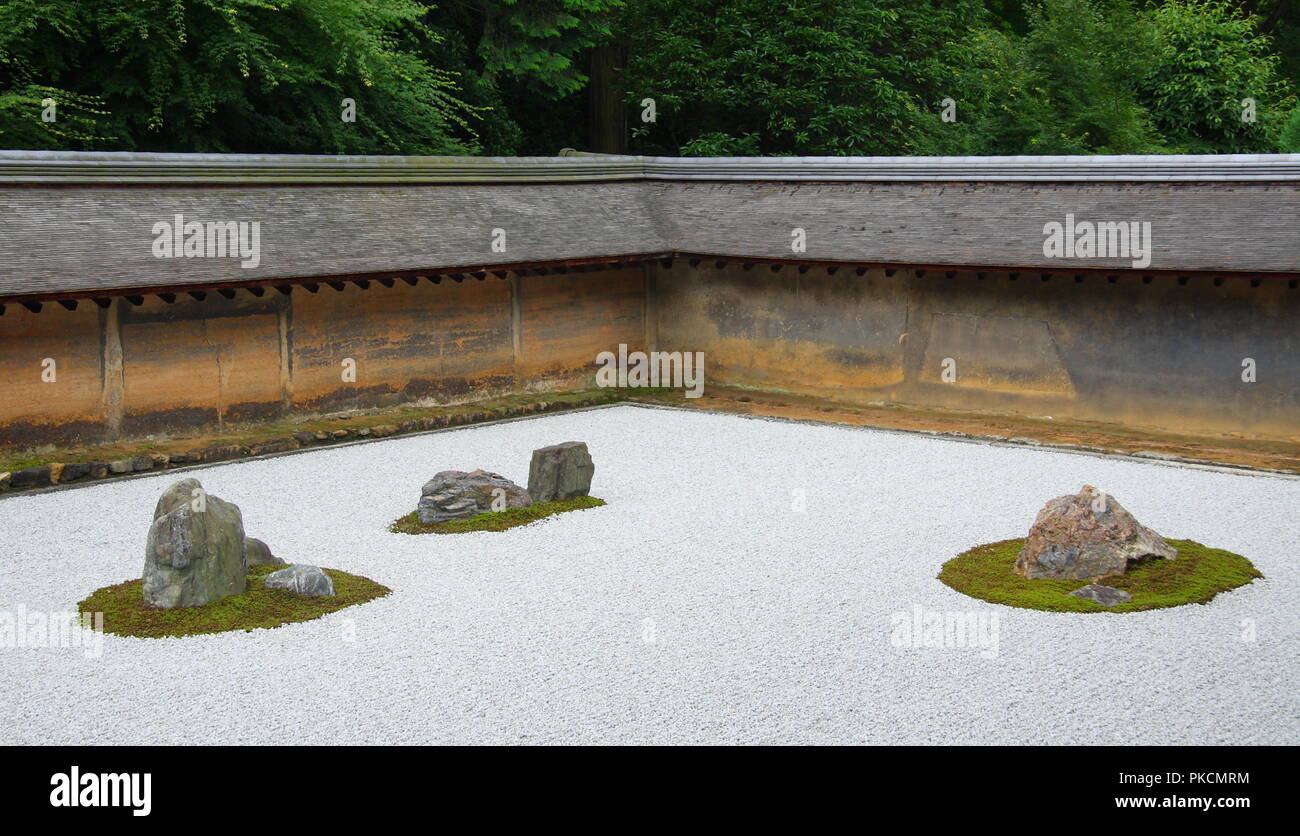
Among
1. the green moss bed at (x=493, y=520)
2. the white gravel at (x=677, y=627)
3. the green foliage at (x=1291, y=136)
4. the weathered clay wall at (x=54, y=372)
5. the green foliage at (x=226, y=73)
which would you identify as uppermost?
the green foliage at (x=226, y=73)

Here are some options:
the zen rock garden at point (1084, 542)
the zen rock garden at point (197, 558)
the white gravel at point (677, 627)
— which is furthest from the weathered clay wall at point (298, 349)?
the zen rock garden at point (1084, 542)

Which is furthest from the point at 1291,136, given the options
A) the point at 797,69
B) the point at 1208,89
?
the point at 797,69

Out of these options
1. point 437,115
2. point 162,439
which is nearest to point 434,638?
point 162,439

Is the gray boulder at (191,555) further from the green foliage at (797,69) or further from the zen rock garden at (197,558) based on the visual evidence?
the green foliage at (797,69)

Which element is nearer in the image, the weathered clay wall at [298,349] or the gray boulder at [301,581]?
the gray boulder at [301,581]

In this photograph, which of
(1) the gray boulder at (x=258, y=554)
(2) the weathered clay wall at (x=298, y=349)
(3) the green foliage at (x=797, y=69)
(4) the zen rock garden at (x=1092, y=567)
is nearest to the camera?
(4) the zen rock garden at (x=1092, y=567)

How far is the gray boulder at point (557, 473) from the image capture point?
1562 cm

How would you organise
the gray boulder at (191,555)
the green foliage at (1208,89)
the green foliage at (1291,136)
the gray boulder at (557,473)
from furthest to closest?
the green foliage at (1208,89) < the green foliage at (1291,136) < the gray boulder at (557,473) < the gray boulder at (191,555)

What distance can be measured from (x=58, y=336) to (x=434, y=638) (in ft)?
27.5

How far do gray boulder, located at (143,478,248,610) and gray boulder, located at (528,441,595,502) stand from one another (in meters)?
4.23

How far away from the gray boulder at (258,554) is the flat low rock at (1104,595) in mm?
7226

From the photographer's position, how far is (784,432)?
1983 cm

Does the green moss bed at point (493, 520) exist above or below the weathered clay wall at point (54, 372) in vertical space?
below

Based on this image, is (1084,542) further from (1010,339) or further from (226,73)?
(226,73)
